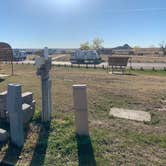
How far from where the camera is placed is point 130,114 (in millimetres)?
5633

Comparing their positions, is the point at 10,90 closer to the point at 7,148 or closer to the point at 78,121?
the point at 7,148

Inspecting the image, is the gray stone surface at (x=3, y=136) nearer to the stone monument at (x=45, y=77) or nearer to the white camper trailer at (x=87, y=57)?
the stone monument at (x=45, y=77)

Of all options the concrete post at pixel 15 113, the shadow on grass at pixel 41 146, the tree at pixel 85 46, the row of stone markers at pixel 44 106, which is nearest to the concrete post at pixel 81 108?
the row of stone markers at pixel 44 106

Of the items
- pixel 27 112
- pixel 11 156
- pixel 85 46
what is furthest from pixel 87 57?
pixel 85 46

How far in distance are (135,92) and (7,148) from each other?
5035 mm

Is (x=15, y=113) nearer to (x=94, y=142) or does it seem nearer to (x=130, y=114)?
(x=94, y=142)

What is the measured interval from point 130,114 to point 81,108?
1.73m

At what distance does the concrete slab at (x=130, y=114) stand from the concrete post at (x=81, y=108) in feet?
4.27

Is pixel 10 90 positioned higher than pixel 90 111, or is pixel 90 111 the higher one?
pixel 10 90

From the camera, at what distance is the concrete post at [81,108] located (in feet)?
14.1

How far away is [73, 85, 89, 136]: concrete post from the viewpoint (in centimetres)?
430

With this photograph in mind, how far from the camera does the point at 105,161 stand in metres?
3.52

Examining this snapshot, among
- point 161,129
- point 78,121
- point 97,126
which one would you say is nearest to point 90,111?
point 97,126

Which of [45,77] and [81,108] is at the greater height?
[45,77]
